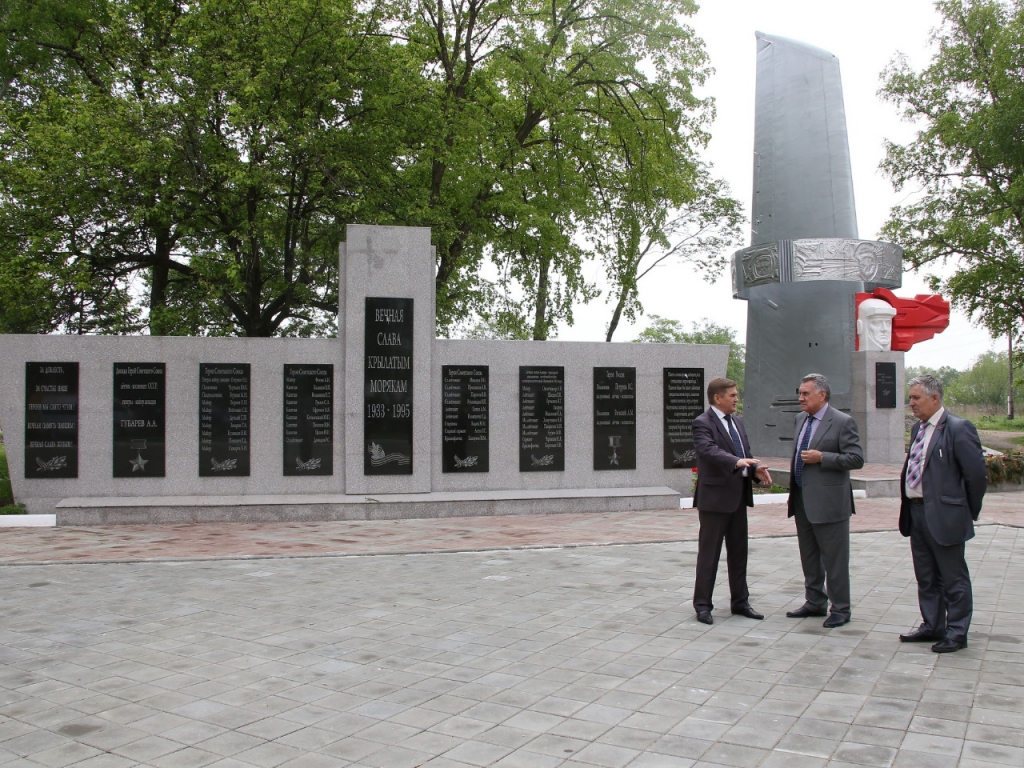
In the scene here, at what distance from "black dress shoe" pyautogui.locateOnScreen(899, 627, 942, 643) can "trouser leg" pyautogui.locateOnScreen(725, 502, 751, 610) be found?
3.63 feet

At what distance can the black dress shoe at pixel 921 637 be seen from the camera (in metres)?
5.36

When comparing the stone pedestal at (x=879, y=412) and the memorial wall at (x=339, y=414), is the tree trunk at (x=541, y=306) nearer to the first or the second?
the stone pedestal at (x=879, y=412)

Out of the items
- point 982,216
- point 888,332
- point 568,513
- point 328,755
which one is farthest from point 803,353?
point 328,755

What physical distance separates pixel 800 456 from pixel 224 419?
8.27 m

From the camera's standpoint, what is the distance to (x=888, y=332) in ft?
60.7

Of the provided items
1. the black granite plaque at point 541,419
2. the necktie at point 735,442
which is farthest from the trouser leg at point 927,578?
A: the black granite plaque at point 541,419

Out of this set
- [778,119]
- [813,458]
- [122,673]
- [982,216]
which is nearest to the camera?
[122,673]

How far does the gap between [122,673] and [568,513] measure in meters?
7.71

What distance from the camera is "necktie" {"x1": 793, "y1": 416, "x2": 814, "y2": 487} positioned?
6064 mm

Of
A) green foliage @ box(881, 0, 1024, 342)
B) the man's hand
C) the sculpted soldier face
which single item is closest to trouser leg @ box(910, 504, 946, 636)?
the man's hand

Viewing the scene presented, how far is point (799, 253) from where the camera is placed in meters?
19.4

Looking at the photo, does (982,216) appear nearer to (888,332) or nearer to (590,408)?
(888,332)

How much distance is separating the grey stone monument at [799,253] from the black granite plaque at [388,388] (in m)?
10.5

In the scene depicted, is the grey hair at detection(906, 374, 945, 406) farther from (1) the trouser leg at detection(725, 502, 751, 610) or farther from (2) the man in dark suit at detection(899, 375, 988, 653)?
(1) the trouser leg at detection(725, 502, 751, 610)
